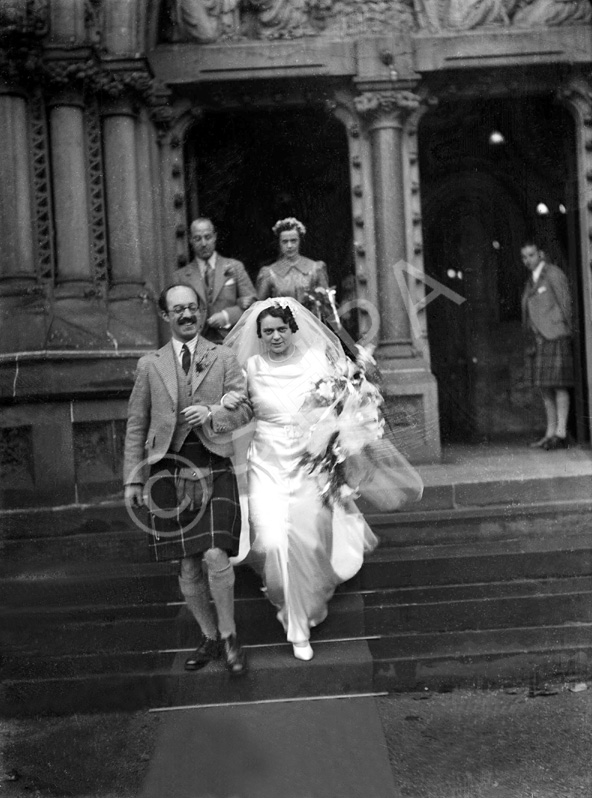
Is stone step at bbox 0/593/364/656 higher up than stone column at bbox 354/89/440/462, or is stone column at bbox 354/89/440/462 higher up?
stone column at bbox 354/89/440/462

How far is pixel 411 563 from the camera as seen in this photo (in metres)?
4.78

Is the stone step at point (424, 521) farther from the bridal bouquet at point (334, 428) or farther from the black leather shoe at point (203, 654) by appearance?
the black leather shoe at point (203, 654)

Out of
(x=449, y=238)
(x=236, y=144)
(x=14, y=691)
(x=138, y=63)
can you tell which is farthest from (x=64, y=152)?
(x=14, y=691)

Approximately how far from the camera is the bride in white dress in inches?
175

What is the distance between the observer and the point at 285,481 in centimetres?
450

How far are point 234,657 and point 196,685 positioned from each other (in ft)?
0.77

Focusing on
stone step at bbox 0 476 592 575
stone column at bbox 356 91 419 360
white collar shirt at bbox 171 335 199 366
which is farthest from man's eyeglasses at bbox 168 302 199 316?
stone column at bbox 356 91 419 360

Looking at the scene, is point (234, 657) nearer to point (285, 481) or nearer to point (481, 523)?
point (285, 481)

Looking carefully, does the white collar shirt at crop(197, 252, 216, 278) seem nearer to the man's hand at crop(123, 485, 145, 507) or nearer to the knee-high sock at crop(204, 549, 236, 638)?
the man's hand at crop(123, 485, 145, 507)

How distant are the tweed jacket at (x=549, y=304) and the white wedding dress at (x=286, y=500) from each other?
229 centimetres

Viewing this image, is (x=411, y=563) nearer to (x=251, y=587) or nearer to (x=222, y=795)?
(x=251, y=587)

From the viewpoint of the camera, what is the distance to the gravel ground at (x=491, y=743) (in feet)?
11.5

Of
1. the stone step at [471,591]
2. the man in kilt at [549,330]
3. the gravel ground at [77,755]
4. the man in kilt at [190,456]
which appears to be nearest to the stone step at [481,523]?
the stone step at [471,591]

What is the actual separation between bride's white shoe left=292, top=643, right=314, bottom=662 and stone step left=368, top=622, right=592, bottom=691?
36 centimetres
